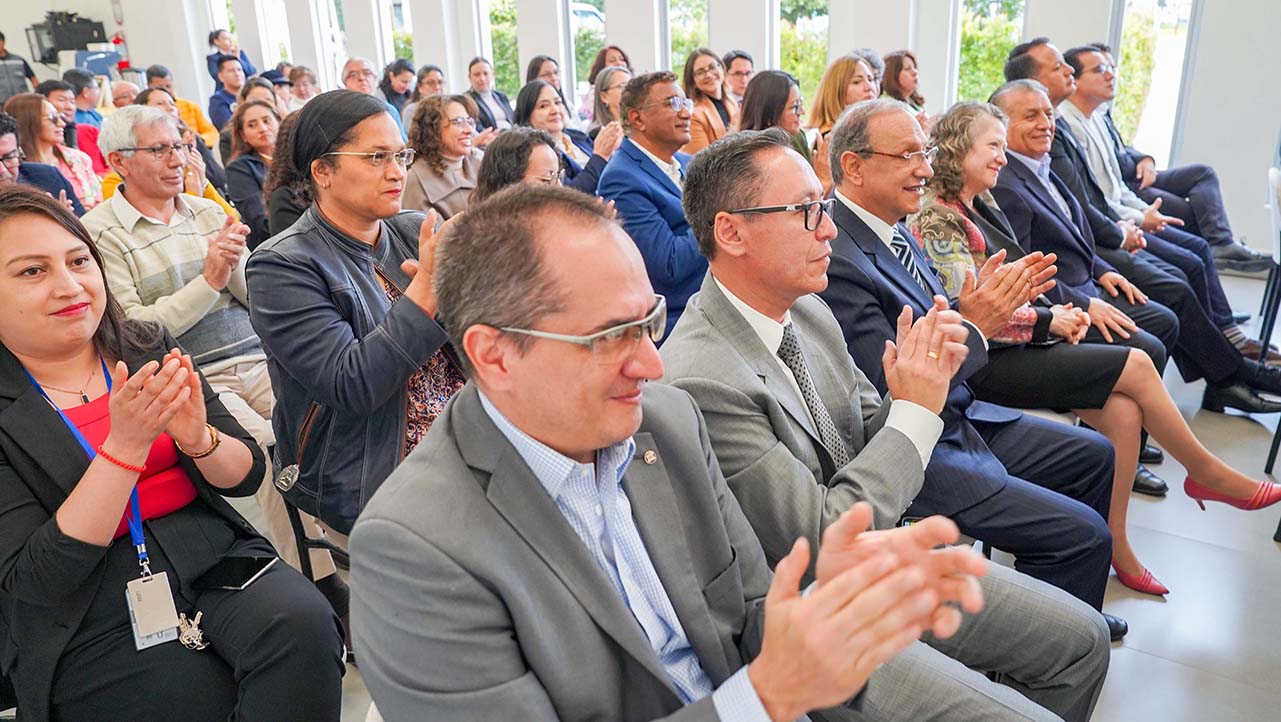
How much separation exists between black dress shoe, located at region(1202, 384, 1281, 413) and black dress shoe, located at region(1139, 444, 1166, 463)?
1.78ft

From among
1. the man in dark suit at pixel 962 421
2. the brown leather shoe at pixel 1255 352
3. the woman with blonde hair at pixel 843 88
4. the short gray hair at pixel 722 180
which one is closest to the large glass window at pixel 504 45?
the woman with blonde hair at pixel 843 88

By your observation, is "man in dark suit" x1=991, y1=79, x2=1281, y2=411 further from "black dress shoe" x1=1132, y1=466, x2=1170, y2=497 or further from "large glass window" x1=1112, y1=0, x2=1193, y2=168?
"large glass window" x1=1112, y1=0, x2=1193, y2=168

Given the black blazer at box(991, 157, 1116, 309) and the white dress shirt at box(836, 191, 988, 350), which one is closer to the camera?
the white dress shirt at box(836, 191, 988, 350)

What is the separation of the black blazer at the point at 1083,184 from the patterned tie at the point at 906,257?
5.81 feet

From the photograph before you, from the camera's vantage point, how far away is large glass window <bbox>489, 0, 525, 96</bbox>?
405 inches

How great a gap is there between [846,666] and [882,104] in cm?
195

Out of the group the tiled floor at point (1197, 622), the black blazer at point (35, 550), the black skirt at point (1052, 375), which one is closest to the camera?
the black blazer at point (35, 550)

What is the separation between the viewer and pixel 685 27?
882 cm

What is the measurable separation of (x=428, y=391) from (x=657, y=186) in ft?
4.73

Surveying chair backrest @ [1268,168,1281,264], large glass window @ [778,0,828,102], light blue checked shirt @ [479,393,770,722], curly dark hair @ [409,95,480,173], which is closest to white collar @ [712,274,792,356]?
light blue checked shirt @ [479,393,770,722]

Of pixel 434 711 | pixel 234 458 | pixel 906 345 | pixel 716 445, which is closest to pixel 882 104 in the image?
pixel 906 345

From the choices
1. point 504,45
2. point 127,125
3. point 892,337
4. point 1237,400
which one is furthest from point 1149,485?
point 504,45

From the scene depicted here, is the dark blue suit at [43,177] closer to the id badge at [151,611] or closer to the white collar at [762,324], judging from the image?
the id badge at [151,611]

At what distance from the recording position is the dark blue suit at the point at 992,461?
200cm
